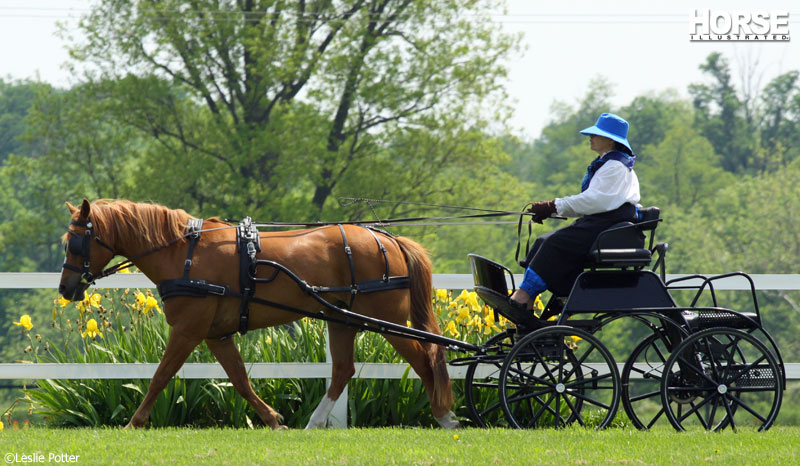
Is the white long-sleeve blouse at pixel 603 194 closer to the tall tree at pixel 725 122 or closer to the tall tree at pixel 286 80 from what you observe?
the tall tree at pixel 286 80

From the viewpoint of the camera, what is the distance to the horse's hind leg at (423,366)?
650cm

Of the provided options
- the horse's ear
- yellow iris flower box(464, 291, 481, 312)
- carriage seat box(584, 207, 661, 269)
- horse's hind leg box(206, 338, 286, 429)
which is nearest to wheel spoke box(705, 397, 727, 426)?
carriage seat box(584, 207, 661, 269)

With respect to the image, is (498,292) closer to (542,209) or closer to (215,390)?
(542,209)

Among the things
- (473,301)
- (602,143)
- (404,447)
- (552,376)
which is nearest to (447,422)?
(552,376)

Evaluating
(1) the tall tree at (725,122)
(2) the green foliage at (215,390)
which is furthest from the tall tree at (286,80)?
(1) the tall tree at (725,122)

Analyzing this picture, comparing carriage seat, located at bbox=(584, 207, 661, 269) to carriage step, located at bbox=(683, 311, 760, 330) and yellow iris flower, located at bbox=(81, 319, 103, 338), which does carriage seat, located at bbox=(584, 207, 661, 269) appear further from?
yellow iris flower, located at bbox=(81, 319, 103, 338)

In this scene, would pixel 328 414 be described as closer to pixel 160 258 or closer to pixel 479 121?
pixel 160 258

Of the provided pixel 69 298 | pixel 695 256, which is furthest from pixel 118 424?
pixel 695 256

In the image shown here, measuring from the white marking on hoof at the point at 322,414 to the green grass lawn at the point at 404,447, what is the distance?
1.86 ft

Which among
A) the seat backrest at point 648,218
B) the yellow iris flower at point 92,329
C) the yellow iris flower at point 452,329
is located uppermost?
the seat backrest at point 648,218

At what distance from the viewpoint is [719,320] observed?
6.11m

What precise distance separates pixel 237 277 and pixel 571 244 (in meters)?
2.29

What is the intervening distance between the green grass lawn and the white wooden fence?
38.4 inches

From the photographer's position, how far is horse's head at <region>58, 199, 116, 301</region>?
19.6 feet
